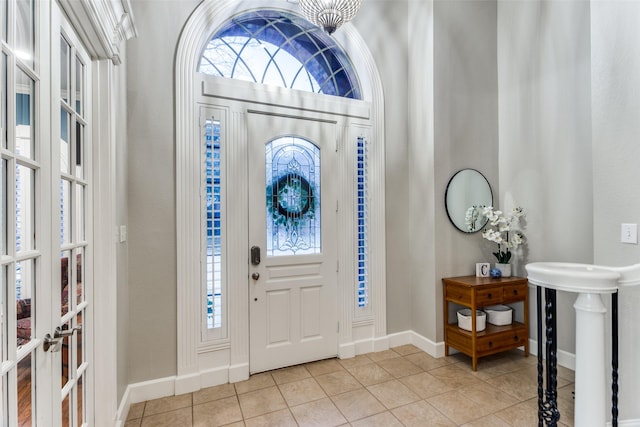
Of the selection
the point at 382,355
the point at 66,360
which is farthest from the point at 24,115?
the point at 382,355

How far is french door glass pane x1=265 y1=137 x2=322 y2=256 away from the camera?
2.87 meters

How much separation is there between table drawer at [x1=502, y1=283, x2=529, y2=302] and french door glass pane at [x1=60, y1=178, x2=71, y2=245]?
10.5 ft

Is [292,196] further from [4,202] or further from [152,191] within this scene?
[4,202]

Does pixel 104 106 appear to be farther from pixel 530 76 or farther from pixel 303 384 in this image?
pixel 530 76

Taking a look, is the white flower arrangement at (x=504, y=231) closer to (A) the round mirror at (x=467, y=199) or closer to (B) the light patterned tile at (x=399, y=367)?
(A) the round mirror at (x=467, y=199)

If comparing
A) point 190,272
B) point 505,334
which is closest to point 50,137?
point 190,272

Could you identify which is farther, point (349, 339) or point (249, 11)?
point (349, 339)

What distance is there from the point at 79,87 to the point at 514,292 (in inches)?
139

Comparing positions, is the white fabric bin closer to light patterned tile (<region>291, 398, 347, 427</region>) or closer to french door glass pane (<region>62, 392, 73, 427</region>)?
light patterned tile (<region>291, 398, 347, 427</region>)

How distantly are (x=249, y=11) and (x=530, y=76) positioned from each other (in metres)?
2.65

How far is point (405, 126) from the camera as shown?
11.3 feet

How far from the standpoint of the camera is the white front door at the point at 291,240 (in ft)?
9.18

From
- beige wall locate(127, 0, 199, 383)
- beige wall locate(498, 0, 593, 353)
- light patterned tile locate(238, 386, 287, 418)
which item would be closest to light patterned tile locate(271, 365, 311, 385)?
light patterned tile locate(238, 386, 287, 418)

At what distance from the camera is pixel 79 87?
5.47 feet
